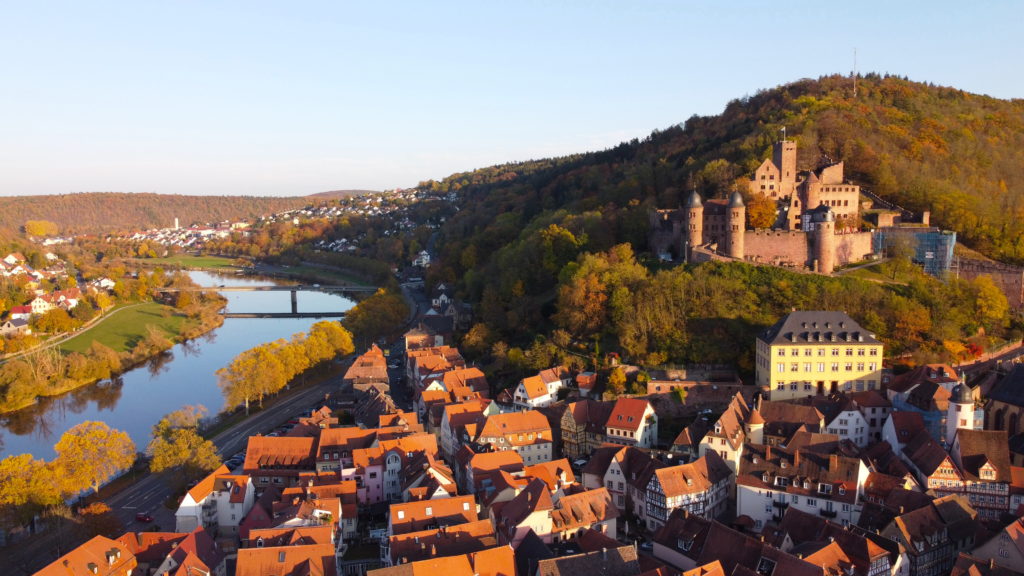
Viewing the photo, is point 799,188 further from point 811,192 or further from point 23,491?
point 23,491

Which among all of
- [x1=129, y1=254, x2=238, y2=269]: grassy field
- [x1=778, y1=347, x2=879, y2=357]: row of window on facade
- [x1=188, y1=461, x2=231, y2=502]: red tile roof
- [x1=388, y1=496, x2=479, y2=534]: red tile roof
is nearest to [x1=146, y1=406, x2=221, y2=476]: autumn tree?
[x1=188, y1=461, x2=231, y2=502]: red tile roof

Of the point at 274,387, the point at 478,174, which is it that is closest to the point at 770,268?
the point at 274,387

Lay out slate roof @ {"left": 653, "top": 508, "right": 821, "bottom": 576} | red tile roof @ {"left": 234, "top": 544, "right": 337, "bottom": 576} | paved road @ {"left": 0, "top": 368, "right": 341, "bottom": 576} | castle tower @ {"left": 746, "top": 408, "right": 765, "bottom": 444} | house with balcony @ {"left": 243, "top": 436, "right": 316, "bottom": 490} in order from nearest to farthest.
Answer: slate roof @ {"left": 653, "top": 508, "right": 821, "bottom": 576}
red tile roof @ {"left": 234, "top": 544, "right": 337, "bottom": 576}
paved road @ {"left": 0, "top": 368, "right": 341, "bottom": 576}
castle tower @ {"left": 746, "top": 408, "right": 765, "bottom": 444}
house with balcony @ {"left": 243, "top": 436, "right": 316, "bottom": 490}

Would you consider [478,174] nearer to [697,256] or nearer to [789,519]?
[697,256]

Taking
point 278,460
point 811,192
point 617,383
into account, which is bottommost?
point 278,460

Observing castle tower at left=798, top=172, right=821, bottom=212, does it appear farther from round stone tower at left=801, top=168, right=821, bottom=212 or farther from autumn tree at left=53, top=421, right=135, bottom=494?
autumn tree at left=53, top=421, right=135, bottom=494

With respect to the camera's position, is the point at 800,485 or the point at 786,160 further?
the point at 786,160

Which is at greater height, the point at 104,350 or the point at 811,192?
the point at 811,192

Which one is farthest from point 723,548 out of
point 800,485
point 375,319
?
point 375,319

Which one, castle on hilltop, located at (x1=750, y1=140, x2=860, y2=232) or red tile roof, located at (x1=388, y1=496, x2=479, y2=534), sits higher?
castle on hilltop, located at (x1=750, y1=140, x2=860, y2=232)
